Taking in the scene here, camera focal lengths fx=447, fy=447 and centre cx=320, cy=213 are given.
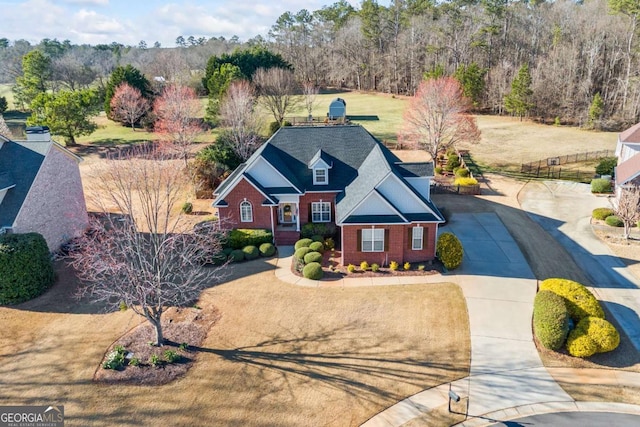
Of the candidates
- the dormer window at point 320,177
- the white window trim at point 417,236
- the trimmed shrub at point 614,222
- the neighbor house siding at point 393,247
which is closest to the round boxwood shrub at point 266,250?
the neighbor house siding at point 393,247

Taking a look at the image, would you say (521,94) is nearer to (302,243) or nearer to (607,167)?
(607,167)

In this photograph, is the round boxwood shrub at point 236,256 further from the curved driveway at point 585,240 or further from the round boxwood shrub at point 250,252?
the curved driveway at point 585,240

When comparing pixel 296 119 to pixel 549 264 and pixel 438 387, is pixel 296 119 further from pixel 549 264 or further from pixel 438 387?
pixel 438 387

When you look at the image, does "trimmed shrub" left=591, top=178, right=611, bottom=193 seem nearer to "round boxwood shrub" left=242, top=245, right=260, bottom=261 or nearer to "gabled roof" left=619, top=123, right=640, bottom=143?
"gabled roof" left=619, top=123, right=640, bottom=143

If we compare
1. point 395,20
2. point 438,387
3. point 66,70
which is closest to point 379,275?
point 438,387

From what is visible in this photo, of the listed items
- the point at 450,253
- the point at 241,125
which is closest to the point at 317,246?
the point at 450,253

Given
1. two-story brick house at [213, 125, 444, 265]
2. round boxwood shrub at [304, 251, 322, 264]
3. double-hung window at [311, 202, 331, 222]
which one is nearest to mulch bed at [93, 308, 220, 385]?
round boxwood shrub at [304, 251, 322, 264]
